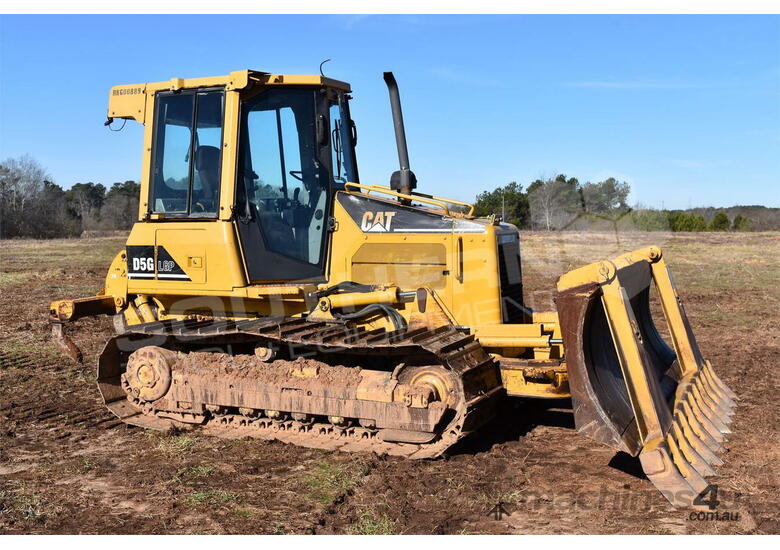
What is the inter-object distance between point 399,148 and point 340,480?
11.3ft

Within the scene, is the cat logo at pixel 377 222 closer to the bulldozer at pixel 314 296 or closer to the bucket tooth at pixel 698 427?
the bulldozer at pixel 314 296

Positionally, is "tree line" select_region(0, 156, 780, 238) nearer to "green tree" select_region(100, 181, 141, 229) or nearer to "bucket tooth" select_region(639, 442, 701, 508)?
"green tree" select_region(100, 181, 141, 229)

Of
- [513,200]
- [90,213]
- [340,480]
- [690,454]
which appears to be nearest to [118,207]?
[90,213]

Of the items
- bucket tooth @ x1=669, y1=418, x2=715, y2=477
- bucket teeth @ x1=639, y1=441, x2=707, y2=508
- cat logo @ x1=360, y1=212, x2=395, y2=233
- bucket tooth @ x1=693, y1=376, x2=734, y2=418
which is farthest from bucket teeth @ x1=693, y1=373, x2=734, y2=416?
cat logo @ x1=360, y1=212, x2=395, y2=233

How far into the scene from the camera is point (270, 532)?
495 cm

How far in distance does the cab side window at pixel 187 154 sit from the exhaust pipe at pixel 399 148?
1679mm

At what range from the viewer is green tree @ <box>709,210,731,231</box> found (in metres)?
50.2

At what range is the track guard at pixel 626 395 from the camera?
Result: 530 centimetres

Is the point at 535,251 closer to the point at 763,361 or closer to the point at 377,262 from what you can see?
the point at 763,361

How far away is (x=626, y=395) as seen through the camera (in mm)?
6020

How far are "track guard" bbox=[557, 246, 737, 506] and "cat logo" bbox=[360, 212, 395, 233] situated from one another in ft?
6.43

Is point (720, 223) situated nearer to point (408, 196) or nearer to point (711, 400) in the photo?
point (711, 400)

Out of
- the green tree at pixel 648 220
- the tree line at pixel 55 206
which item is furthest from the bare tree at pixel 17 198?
the green tree at pixel 648 220
